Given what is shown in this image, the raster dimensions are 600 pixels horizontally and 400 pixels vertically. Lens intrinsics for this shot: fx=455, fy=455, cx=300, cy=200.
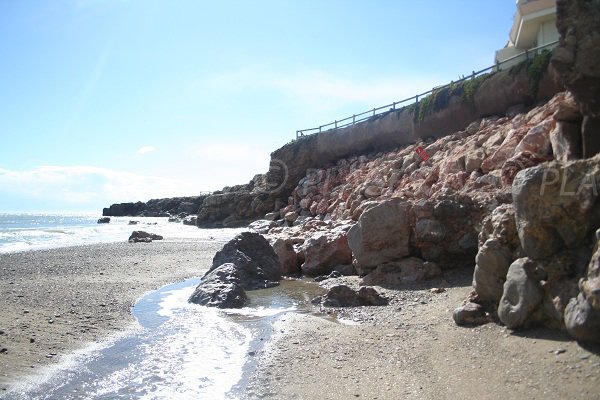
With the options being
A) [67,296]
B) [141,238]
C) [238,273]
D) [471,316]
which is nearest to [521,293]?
[471,316]

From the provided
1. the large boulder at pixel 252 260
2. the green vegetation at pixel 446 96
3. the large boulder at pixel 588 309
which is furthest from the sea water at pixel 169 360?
the green vegetation at pixel 446 96

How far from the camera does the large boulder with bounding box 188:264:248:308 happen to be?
404 inches

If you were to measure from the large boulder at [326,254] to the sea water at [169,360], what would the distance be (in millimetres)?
4103

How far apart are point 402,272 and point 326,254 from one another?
351cm

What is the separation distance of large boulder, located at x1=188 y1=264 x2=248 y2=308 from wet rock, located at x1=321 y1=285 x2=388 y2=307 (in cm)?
211

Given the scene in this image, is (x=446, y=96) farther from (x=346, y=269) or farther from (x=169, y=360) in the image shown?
(x=169, y=360)

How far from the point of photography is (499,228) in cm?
716

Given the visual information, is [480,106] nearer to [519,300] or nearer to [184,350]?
[519,300]

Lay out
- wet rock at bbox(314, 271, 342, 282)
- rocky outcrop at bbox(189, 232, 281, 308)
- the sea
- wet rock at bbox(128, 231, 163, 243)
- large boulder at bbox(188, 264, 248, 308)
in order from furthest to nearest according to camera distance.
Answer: wet rock at bbox(128, 231, 163, 243), wet rock at bbox(314, 271, 342, 282), rocky outcrop at bbox(189, 232, 281, 308), large boulder at bbox(188, 264, 248, 308), the sea

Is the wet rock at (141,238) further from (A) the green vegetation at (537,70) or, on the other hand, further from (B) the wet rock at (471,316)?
A: (B) the wet rock at (471,316)

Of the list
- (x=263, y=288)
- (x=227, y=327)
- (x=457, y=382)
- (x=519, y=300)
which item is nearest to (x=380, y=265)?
(x=263, y=288)

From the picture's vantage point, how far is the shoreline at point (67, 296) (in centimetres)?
683

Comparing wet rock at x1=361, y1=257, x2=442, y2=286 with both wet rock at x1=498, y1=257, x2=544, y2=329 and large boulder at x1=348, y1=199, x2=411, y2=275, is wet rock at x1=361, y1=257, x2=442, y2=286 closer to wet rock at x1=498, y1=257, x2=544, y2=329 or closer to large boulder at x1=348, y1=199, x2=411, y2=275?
large boulder at x1=348, y1=199, x2=411, y2=275

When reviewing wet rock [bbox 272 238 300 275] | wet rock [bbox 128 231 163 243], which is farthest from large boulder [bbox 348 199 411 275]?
wet rock [bbox 128 231 163 243]
